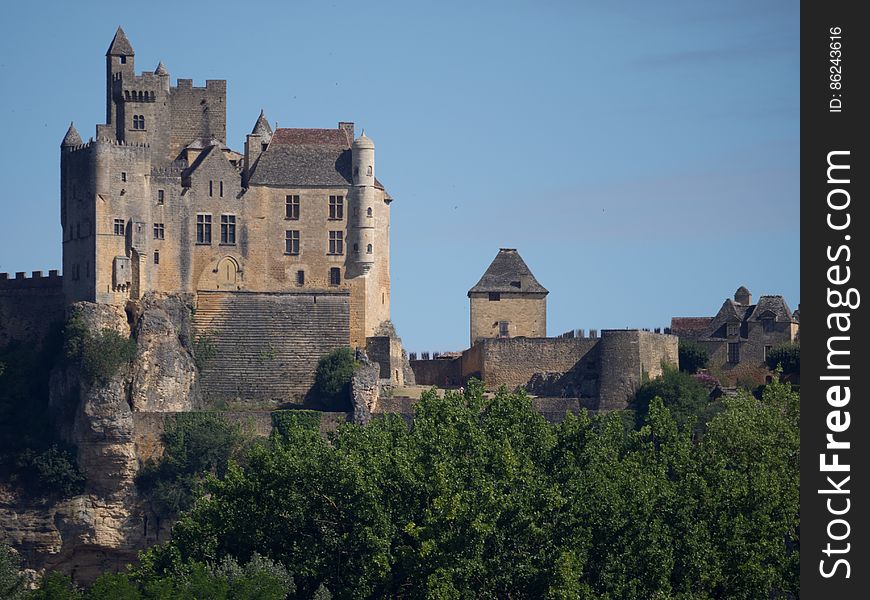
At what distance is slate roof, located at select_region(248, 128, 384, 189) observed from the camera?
81938mm

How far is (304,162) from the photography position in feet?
270

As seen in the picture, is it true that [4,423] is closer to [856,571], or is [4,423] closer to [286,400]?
[286,400]

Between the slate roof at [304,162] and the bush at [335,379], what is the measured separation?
21.9 ft

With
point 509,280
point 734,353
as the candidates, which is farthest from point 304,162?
point 734,353

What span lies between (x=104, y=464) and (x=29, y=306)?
8.37m

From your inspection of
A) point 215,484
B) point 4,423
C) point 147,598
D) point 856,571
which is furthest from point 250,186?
point 856,571

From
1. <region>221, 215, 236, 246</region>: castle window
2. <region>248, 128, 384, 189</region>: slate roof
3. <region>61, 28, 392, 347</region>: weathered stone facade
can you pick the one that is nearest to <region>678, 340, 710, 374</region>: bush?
<region>61, 28, 392, 347</region>: weathered stone facade

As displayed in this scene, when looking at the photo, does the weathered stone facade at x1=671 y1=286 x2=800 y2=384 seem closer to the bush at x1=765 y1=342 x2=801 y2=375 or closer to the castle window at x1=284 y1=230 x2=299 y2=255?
the bush at x1=765 y1=342 x2=801 y2=375

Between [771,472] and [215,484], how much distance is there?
14.2m

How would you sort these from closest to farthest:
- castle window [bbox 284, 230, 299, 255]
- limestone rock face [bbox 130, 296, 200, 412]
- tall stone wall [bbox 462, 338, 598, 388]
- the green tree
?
the green tree, limestone rock face [bbox 130, 296, 200, 412], tall stone wall [bbox 462, 338, 598, 388], castle window [bbox 284, 230, 299, 255]

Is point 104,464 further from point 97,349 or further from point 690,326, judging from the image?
point 690,326

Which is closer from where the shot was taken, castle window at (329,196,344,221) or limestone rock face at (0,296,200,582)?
limestone rock face at (0,296,200,582)

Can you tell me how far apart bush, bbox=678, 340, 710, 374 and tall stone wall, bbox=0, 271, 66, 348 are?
76.6ft

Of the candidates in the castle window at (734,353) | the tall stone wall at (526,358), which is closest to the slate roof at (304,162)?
the tall stone wall at (526,358)
